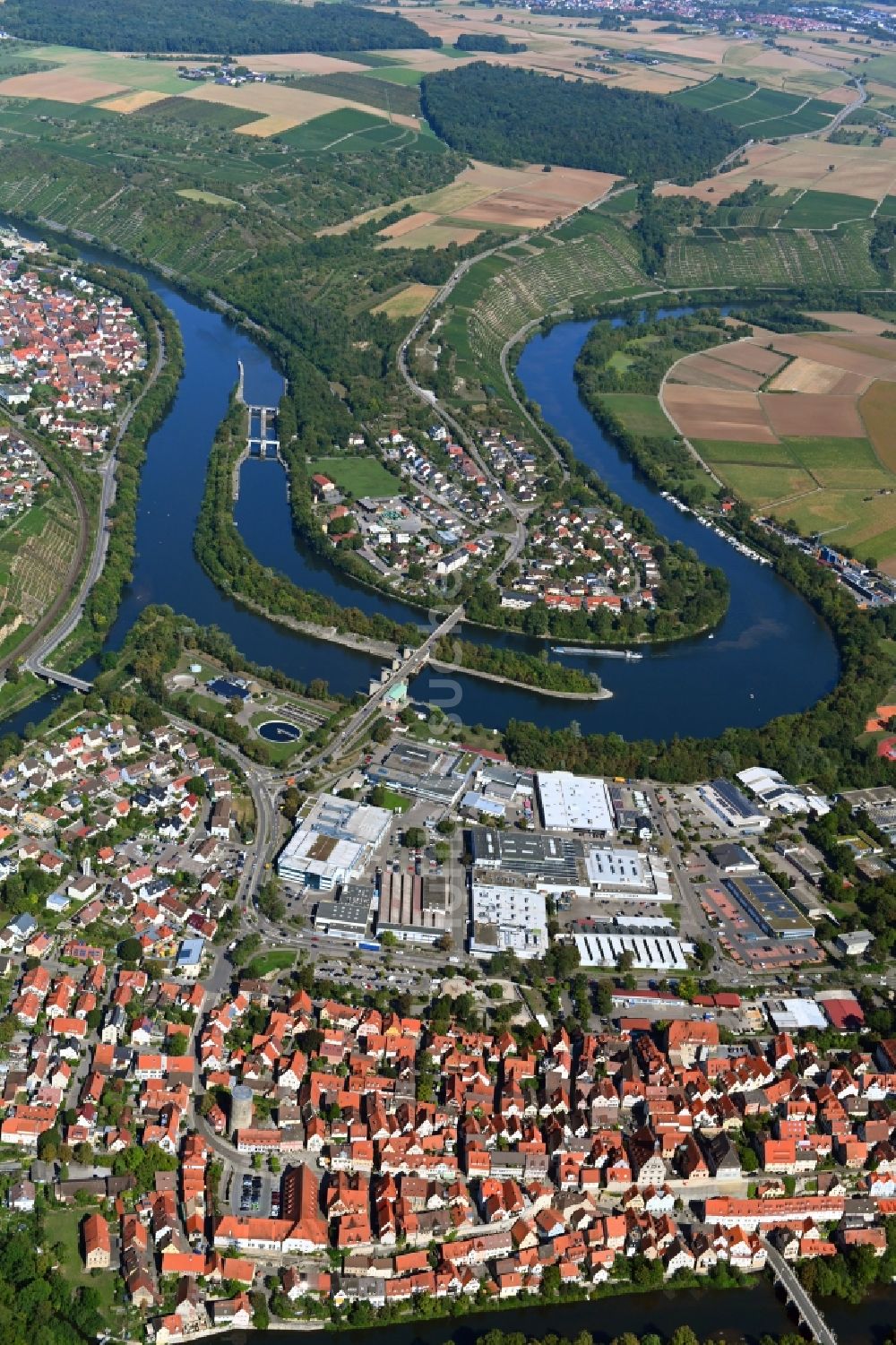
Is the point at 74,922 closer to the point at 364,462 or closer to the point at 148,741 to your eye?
the point at 148,741

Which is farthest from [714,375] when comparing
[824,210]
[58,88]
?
[58,88]

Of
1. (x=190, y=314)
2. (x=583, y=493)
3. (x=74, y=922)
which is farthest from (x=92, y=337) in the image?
(x=74, y=922)

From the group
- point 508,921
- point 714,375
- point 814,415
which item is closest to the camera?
point 508,921

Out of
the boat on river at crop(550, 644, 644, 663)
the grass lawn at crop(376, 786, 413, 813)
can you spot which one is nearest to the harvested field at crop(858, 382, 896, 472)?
the boat on river at crop(550, 644, 644, 663)

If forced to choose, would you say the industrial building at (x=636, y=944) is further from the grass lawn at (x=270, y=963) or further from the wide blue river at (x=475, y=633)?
the wide blue river at (x=475, y=633)

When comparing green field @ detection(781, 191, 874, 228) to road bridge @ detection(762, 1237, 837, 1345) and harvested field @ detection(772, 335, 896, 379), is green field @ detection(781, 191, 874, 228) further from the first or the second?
road bridge @ detection(762, 1237, 837, 1345)

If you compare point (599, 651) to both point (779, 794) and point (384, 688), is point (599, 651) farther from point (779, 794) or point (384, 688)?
point (779, 794)
